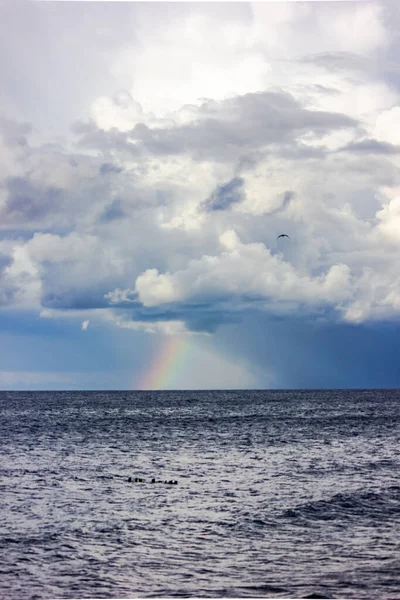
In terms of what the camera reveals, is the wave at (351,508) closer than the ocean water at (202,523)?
No

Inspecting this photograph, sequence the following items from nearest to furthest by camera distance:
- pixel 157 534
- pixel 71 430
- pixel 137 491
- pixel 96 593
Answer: pixel 96 593 < pixel 157 534 < pixel 137 491 < pixel 71 430

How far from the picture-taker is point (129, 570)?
107 ft

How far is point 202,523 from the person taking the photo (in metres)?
41.8

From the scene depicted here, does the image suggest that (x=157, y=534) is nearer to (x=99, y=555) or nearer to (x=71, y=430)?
(x=99, y=555)

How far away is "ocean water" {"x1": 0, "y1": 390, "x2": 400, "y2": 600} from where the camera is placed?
30688 millimetres

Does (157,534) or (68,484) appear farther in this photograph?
(68,484)

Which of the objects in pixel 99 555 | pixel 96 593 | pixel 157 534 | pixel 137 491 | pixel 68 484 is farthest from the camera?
pixel 68 484

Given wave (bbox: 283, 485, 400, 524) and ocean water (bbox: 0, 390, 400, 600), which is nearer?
ocean water (bbox: 0, 390, 400, 600)

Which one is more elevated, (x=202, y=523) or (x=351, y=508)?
(x=351, y=508)

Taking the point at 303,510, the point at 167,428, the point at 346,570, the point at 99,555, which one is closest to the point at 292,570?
the point at 346,570

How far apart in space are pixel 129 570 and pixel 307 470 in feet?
113

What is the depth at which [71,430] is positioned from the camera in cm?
12019

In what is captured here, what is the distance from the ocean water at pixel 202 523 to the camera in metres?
30.7

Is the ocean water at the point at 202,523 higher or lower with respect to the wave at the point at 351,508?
lower
